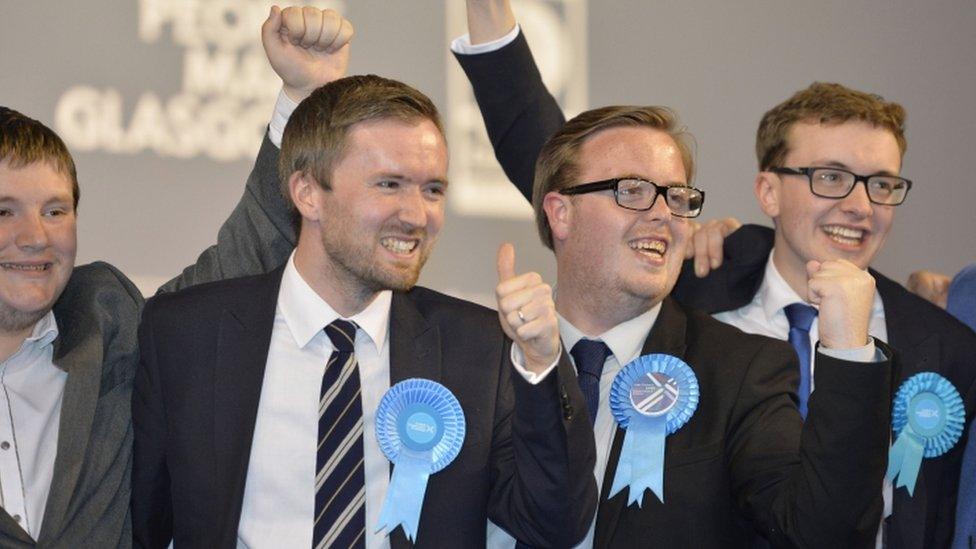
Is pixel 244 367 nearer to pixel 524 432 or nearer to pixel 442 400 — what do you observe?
pixel 442 400

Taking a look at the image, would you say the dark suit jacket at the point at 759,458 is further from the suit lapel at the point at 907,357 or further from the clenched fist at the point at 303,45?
the clenched fist at the point at 303,45

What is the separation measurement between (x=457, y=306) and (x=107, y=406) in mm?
715

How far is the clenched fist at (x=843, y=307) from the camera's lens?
2396 millimetres

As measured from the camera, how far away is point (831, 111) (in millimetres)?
3342

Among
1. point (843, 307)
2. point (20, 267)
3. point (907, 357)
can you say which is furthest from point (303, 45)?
point (907, 357)

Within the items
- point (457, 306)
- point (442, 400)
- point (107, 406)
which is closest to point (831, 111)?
point (457, 306)

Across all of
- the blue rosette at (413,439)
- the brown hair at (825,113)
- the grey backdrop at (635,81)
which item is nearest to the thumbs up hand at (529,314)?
the blue rosette at (413,439)

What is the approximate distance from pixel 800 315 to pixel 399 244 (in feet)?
3.24

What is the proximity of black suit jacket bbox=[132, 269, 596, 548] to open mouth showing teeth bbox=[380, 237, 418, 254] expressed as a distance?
4.6 inches

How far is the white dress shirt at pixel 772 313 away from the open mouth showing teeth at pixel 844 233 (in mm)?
133

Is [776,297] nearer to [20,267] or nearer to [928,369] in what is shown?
[928,369]

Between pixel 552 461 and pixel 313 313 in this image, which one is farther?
pixel 313 313

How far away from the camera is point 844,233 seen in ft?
10.7

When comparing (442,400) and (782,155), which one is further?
(782,155)
